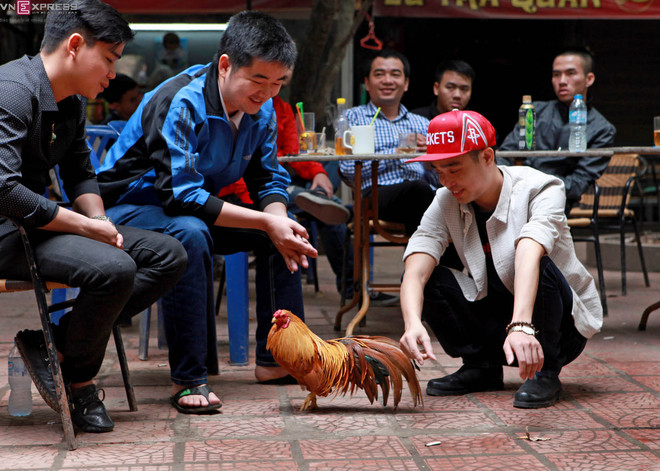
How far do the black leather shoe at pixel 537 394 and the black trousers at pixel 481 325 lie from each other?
6cm

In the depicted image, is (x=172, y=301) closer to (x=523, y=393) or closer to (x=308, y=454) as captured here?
(x=308, y=454)

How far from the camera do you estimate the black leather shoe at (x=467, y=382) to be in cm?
334

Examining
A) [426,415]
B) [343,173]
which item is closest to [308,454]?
[426,415]

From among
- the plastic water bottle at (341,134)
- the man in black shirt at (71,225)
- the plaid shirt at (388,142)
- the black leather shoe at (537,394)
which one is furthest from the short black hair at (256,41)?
the plaid shirt at (388,142)

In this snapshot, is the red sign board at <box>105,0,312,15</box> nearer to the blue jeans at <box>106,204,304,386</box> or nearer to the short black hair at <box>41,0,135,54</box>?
the blue jeans at <box>106,204,304,386</box>

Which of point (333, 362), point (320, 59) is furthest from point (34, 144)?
point (320, 59)

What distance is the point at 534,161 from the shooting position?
5281 mm

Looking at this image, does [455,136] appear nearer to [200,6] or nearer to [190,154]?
[190,154]

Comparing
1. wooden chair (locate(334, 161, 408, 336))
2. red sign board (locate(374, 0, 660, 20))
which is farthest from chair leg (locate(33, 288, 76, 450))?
red sign board (locate(374, 0, 660, 20))

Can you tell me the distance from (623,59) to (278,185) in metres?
6.68

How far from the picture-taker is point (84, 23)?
2727mm

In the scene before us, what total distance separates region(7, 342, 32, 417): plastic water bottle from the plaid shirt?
2458 mm

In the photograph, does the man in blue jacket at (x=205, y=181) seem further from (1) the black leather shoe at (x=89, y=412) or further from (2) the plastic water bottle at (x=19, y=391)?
(2) the plastic water bottle at (x=19, y=391)

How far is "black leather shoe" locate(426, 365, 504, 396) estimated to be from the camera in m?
3.34
